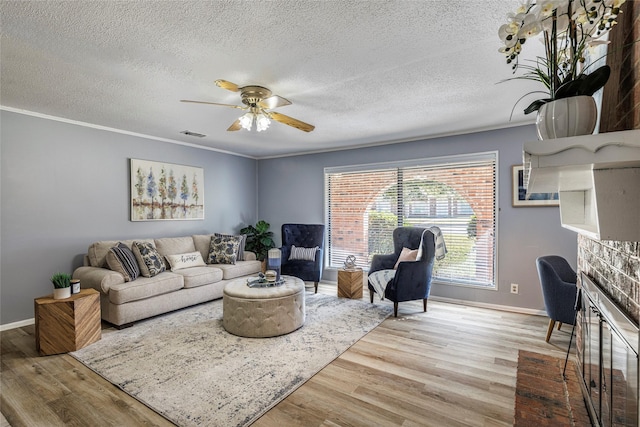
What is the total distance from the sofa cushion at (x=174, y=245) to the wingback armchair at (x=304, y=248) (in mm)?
1430

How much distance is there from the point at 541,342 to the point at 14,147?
19.3 ft

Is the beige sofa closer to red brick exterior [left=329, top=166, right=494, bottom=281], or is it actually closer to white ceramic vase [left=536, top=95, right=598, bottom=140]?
red brick exterior [left=329, top=166, right=494, bottom=281]

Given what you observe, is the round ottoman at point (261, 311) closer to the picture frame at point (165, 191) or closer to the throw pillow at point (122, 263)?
the throw pillow at point (122, 263)

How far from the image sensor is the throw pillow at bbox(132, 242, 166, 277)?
154 inches

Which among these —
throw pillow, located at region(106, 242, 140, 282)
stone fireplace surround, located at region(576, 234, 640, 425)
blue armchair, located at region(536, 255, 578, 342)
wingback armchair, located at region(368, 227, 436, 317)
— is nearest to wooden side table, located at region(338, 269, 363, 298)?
wingback armchair, located at region(368, 227, 436, 317)

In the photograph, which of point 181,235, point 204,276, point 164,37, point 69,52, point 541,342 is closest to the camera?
point 164,37

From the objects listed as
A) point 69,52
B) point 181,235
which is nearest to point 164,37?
point 69,52

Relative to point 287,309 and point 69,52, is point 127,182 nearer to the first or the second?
point 69,52

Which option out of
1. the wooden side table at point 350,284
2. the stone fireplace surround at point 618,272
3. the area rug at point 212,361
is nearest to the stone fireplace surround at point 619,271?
the stone fireplace surround at point 618,272

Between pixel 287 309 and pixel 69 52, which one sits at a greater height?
pixel 69 52

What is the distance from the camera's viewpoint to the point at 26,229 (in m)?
3.58

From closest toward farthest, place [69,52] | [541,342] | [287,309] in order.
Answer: [69,52] < [541,342] < [287,309]

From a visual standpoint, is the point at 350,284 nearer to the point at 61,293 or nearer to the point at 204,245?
the point at 204,245

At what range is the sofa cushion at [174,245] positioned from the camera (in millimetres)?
4496
